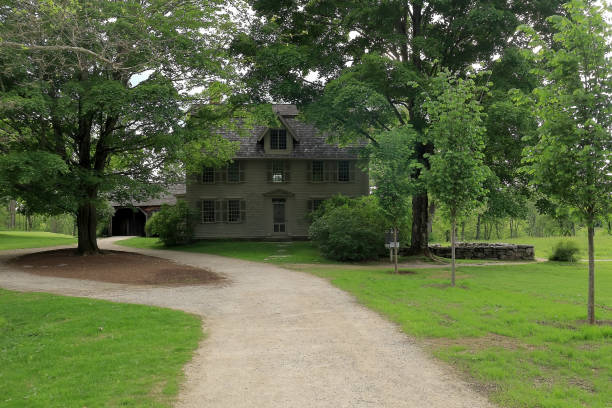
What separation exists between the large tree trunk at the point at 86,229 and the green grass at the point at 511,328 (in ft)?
45.5

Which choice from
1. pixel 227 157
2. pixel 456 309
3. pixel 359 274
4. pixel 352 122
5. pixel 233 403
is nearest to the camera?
pixel 233 403

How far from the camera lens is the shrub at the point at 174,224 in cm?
2978

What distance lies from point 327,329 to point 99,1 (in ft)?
52.3

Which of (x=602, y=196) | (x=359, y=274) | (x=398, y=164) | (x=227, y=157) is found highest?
(x=227, y=157)

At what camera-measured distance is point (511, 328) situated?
27.1 feet

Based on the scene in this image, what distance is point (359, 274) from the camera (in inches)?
640

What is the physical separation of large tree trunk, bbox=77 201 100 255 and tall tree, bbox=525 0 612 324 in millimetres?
21039

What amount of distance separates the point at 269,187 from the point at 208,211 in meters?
4.83

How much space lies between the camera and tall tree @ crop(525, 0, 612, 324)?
824 cm

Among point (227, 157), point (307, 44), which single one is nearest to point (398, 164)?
point (307, 44)

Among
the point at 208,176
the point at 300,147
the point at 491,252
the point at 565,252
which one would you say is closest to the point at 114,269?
the point at 208,176

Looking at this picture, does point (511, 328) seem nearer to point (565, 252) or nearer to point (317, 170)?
point (565, 252)

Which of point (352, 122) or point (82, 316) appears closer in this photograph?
point (82, 316)

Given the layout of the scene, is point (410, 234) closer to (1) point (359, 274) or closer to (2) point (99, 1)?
(1) point (359, 274)
